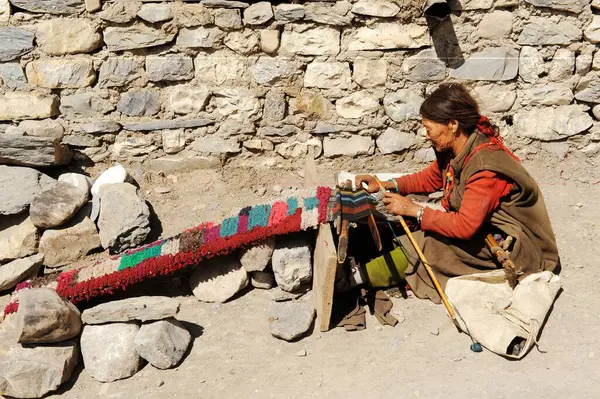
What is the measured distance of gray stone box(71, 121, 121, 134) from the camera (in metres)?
4.64

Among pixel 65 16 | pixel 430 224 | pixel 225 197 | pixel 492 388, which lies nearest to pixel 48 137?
pixel 65 16

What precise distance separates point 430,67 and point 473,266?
2048 millimetres

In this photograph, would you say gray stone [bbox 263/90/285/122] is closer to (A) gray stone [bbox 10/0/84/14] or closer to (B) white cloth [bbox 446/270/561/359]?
(A) gray stone [bbox 10/0/84/14]

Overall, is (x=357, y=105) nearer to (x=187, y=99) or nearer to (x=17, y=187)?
(x=187, y=99)

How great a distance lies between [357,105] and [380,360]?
8.08ft

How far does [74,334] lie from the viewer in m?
3.11

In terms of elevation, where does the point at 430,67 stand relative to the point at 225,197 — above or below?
above

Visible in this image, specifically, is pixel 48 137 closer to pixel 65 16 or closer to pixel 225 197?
pixel 65 16

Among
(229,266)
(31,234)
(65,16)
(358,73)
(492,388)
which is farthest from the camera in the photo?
(358,73)

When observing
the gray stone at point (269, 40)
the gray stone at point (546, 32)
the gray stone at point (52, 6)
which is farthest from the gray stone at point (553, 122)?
the gray stone at point (52, 6)

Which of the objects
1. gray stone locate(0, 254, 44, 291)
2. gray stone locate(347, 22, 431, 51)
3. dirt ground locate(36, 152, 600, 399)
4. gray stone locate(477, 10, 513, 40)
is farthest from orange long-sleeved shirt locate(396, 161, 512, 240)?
gray stone locate(0, 254, 44, 291)

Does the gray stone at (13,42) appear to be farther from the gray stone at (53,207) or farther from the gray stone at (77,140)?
the gray stone at (53,207)

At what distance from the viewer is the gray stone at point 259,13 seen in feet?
14.5

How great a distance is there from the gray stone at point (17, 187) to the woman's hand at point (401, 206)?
8.91ft
